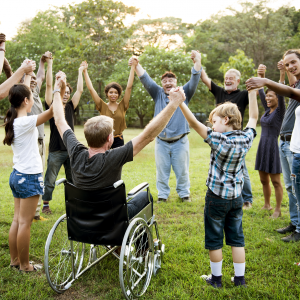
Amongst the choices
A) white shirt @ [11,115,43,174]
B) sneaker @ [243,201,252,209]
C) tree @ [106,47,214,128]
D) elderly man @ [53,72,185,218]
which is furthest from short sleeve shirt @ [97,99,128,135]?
tree @ [106,47,214,128]

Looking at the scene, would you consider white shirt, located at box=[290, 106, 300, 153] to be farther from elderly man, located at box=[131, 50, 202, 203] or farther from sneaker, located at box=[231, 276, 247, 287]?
elderly man, located at box=[131, 50, 202, 203]

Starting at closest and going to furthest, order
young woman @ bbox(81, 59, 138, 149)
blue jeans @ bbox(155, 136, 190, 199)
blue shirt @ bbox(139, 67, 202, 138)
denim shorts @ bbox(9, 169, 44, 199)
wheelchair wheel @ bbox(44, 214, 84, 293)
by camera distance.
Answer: wheelchair wheel @ bbox(44, 214, 84, 293) → denim shorts @ bbox(9, 169, 44, 199) → young woman @ bbox(81, 59, 138, 149) → blue shirt @ bbox(139, 67, 202, 138) → blue jeans @ bbox(155, 136, 190, 199)

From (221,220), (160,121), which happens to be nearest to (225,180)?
(221,220)

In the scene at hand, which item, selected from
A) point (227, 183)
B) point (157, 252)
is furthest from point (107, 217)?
point (227, 183)

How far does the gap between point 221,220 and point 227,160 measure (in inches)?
18.9

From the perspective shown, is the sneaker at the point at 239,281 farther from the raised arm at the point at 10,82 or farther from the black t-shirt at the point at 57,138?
the black t-shirt at the point at 57,138

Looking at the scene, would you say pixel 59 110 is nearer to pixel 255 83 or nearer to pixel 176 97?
pixel 176 97

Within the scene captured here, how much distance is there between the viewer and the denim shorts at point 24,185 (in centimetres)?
258

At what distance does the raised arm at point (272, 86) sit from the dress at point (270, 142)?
1.45 metres

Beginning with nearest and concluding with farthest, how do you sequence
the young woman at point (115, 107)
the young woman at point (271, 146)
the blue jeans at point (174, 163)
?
the young woman at point (271, 146)
the young woman at point (115, 107)
the blue jeans at point (174, 163)

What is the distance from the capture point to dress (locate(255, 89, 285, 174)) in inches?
159

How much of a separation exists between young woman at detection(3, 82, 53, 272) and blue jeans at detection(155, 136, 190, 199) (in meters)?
2.62

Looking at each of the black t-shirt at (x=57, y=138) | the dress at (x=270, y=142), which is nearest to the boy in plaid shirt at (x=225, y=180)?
the dress at (x=270, y=142)

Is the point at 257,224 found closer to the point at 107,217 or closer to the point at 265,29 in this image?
the point at 107,217
